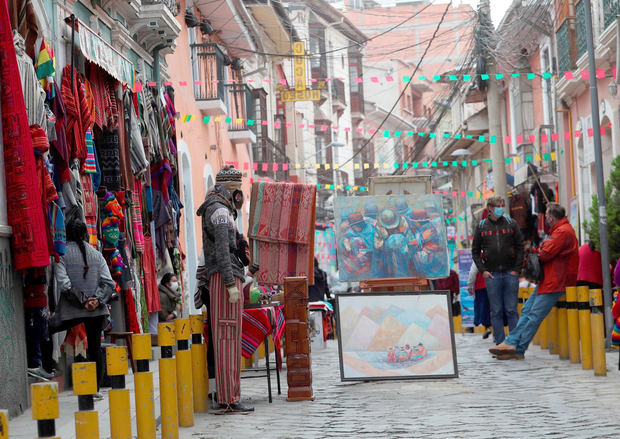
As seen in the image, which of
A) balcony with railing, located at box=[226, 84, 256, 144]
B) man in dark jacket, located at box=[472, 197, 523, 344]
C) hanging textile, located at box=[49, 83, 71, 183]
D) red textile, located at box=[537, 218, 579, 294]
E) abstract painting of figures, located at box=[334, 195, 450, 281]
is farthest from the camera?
balcony with railing, located at box=[226, 84, 256, 144]

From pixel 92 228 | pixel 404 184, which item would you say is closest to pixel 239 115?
pixel 404 184

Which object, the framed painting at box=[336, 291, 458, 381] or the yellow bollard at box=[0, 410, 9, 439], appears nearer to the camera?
the yellow bollard at box=[0, 410, 9, 439]

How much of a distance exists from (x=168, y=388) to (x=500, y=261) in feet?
24.4

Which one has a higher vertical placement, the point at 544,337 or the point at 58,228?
the point at 58,228

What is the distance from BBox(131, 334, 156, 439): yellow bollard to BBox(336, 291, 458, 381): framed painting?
4785 mm

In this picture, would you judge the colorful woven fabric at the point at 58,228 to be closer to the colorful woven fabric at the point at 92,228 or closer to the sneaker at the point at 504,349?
the colorful woven fabric at the point at 92,228

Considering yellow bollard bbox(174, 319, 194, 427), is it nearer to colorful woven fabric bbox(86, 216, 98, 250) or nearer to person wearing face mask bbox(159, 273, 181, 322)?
colorful woven fabric bbox(86, 216, 98, 250)

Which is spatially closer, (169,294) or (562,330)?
(562,330)

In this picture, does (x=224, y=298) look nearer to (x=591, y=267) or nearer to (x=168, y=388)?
(x=168, y=388)

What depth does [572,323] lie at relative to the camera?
12328 millimetres

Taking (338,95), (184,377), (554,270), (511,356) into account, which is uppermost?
(338,95)

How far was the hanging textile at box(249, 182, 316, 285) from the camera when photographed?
11773 mm

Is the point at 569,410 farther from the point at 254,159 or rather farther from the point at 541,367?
the point at 254,159

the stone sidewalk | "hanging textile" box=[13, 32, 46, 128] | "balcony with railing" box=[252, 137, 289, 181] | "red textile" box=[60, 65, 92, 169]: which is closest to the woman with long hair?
the stone sidewalk
